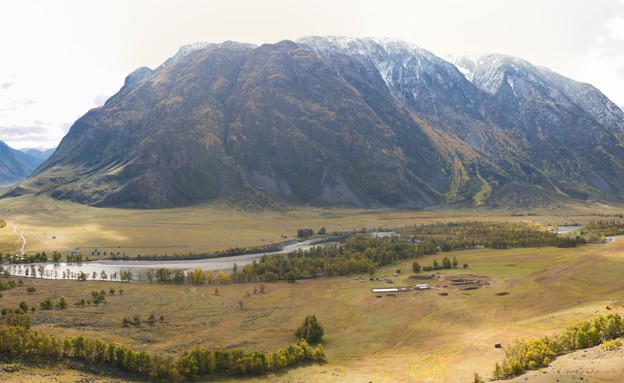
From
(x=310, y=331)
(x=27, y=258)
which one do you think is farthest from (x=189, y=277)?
(x=27, y=258)

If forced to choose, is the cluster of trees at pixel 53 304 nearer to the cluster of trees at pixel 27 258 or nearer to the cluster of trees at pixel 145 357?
the cluster of trees at pixel 145 357

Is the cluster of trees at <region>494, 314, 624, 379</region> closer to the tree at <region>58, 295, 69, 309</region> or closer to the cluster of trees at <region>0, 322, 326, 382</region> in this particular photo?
the cluster of trees at <region>0, 322, 326, 382</region>

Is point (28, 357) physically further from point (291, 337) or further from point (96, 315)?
point (291, 337)

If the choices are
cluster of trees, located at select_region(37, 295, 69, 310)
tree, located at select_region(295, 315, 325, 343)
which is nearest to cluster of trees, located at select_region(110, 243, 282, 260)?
cluster of trees, located at select_region(37, 295, 69, 310)

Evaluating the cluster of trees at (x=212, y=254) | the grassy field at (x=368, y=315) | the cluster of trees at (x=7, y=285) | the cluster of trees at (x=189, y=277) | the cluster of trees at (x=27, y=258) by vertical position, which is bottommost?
the grassy field at (x=368, y=315)

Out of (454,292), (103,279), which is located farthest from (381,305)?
(103,279)

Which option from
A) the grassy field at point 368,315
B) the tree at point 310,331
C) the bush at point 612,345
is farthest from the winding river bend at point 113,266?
the bush at point 612,345
